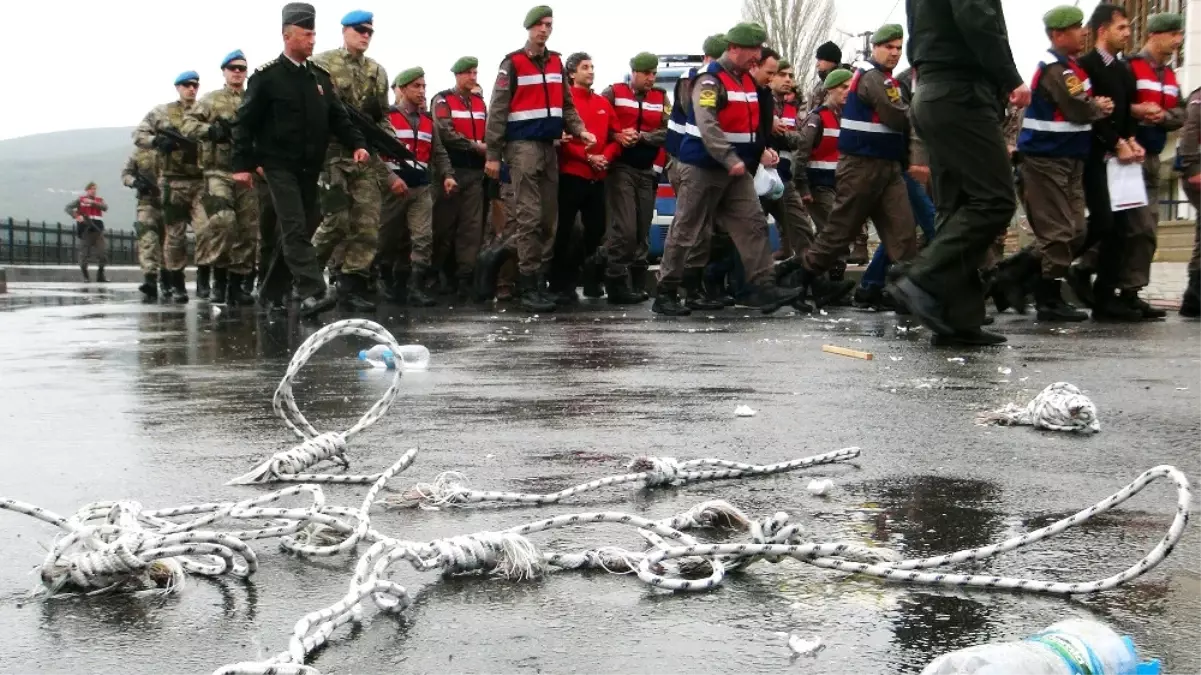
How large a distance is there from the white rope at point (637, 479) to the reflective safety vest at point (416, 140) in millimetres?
11243

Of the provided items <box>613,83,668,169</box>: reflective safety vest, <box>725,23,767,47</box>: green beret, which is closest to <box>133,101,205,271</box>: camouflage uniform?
<box>613,83,668,169</box>: reflective safety vest

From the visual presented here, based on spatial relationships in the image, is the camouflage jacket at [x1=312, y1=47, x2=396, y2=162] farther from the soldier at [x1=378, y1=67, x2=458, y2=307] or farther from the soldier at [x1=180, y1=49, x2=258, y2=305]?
the soldier at [x1=180, y1=49, x2=258, y2=305]

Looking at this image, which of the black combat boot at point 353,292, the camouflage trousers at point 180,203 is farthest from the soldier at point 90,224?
the black combat boot at point 353,292

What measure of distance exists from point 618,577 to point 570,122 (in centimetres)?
1047

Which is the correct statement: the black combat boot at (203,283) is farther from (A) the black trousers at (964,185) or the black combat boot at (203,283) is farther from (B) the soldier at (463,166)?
(A) the black trousers at (964,185)

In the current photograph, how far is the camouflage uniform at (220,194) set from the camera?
14508 mm

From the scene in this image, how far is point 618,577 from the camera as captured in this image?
2.72 m

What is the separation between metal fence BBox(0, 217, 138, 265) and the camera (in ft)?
137

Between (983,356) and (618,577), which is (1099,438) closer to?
(618,577)

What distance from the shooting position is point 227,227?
14578 mm

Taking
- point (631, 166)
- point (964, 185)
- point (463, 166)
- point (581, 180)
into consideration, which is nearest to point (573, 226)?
point (581, 180)

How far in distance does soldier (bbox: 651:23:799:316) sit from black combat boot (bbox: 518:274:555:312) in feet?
5.39

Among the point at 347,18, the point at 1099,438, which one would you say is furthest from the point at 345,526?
the point at 347,18

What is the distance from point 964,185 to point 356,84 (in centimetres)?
615
